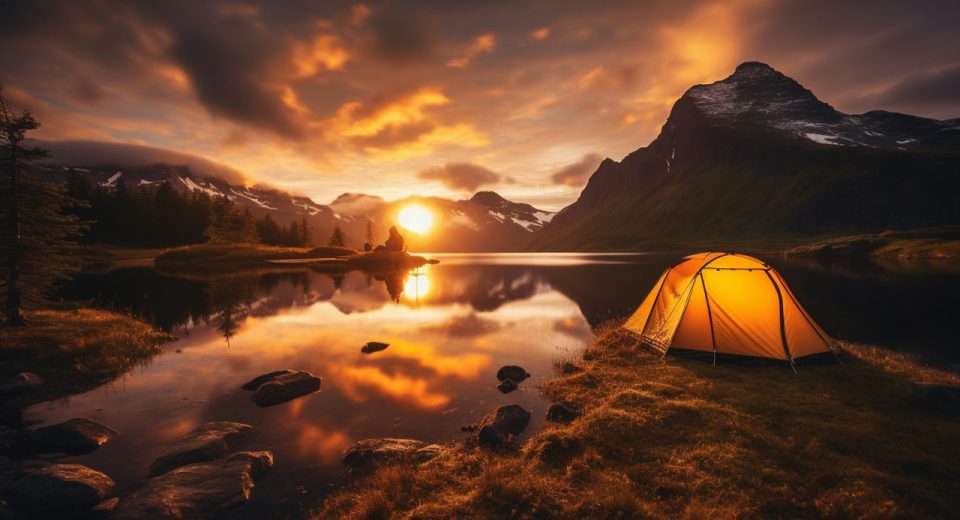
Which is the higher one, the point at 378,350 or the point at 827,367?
the point at 827,367

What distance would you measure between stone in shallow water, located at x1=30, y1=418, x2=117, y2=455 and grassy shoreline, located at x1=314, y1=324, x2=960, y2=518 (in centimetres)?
834

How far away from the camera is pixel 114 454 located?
10.9 meters

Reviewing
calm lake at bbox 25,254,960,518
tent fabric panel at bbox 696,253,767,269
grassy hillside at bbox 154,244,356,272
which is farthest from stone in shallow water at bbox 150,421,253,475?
grassy hillside at bbox 154,244,356,272

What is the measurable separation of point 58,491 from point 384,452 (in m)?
7.00

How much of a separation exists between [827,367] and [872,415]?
16.3 feet

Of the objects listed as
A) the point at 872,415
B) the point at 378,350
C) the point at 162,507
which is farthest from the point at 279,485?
the point at 872,415

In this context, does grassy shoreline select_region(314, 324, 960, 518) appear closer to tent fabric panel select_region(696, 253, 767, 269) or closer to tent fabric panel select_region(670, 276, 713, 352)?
tent fabric panel select_region(670, 276, 713, 352)

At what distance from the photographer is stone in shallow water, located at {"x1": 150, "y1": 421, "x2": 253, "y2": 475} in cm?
1034

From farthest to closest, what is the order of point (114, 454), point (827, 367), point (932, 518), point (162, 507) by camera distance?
point (827, 367), point (114, 454), point (162, 507), point (932, 518)

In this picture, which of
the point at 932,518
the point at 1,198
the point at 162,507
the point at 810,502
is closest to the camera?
the point at 932,518

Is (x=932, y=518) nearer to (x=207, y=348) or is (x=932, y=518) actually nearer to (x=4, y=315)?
(x=207, y=348)

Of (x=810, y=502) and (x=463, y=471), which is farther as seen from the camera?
(x=463, y=471)

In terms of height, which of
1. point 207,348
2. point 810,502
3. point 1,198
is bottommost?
point 207,348

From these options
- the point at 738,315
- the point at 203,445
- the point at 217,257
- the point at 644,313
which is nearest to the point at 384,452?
the point at 203,445
